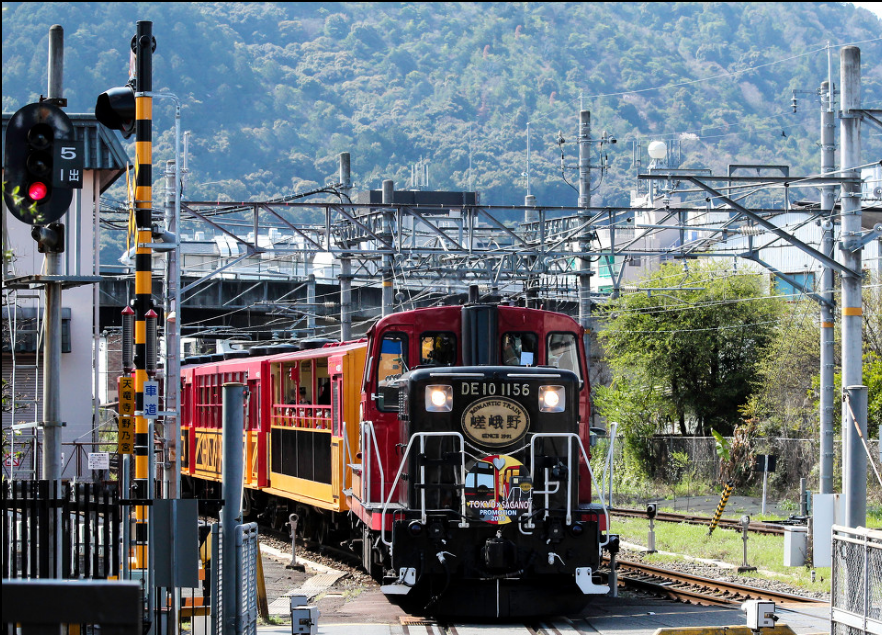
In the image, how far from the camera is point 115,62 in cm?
14125

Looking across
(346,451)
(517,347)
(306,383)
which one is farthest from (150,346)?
(306,383)

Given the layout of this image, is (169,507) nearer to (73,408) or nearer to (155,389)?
(155,389)

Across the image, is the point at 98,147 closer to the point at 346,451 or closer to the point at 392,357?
the point at 346,451

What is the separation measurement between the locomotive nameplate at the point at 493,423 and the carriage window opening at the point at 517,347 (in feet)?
3.83

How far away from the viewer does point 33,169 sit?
9094mm

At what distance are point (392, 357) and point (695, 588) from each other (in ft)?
19.0

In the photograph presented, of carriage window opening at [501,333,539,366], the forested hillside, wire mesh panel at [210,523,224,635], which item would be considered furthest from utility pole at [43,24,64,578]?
the forested hillside

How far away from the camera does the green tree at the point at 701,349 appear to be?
40.8 meters

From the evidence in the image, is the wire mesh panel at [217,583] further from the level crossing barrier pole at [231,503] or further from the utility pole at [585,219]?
the utility pole at [585,219]

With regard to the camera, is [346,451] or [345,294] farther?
[345,294]

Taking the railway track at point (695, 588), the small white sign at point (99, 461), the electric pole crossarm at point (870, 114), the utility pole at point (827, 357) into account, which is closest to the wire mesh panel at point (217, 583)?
the railway track at point (695, 588)

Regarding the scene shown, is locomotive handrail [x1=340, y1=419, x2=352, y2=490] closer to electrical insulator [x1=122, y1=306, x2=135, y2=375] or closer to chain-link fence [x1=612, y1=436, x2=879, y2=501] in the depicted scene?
electrical insulator [x1=122, y1=306, x2=135, y2=375]

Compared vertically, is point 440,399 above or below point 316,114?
below

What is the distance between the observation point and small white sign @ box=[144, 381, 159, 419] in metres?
11.5
